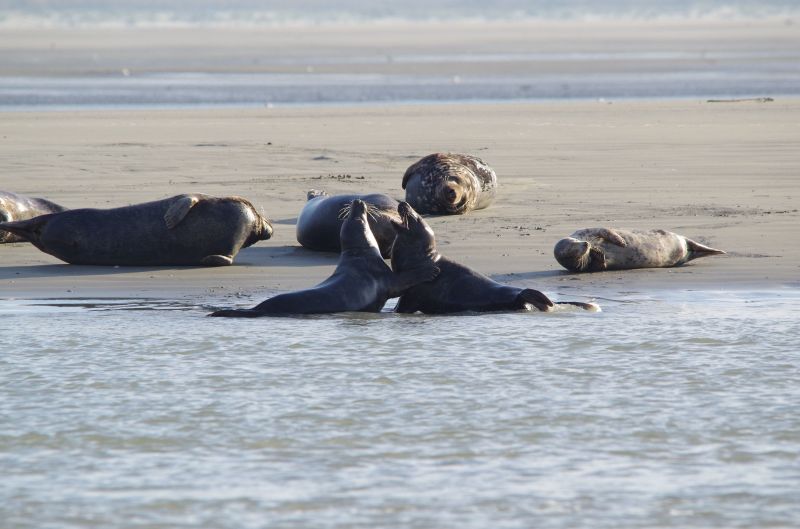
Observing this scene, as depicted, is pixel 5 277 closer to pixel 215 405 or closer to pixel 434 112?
pixel 215 405

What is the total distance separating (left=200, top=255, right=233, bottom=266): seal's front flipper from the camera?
29.5 ft

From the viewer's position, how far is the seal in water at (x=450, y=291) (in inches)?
294

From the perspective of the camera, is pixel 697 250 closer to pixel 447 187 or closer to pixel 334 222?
pixel 334 222

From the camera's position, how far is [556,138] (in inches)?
677

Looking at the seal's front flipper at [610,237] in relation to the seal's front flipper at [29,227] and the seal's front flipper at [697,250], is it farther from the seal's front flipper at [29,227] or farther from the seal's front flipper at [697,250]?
the seal's front flipper at [29,227]

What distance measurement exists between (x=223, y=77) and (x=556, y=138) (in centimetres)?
2012

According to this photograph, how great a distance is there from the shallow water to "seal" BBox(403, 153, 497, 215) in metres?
3.41

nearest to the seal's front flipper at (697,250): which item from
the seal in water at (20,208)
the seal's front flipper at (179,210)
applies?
the seal's front flipper at (179,210)

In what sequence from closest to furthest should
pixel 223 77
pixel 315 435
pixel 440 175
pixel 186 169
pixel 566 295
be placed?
pixel 315 435, pixel 566 295, pixel 440 175, pixel 186 169, pixel 223 77

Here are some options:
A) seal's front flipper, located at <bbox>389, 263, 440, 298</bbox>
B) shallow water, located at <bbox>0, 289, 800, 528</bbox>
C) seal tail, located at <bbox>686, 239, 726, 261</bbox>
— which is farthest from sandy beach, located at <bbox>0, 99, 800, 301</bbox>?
shallow water, located at <bbox>0, 289, 800, 528</bbox>

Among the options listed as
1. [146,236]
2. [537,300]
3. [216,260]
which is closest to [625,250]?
[537,300]

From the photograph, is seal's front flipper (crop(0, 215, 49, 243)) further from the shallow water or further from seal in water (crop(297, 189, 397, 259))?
seal in water (crop(297, 189, 397, 259))

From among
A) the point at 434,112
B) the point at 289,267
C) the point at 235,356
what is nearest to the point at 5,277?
the point at 289,267

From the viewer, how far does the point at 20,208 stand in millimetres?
10219
